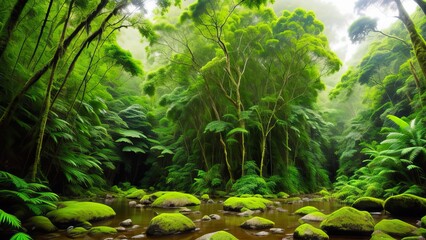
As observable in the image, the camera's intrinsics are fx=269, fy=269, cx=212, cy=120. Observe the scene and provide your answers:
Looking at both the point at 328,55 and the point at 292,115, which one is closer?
the point at 328,55

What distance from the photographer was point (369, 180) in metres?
10.1

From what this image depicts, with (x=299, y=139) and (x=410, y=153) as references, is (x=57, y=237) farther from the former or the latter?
(x=299, y=139)

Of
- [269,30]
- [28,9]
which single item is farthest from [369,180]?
[28,9]

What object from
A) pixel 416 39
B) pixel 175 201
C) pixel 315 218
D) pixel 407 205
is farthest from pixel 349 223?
pixel 175 201

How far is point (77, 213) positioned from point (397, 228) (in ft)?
22.5

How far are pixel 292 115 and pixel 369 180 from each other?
5559 mm

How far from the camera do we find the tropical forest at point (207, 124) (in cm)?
593

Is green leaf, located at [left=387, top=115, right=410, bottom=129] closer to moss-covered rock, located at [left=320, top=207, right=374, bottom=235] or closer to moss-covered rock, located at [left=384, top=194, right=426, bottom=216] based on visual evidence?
moss-covered rock, located at [left=384, top=194, right=426, bottom=216]

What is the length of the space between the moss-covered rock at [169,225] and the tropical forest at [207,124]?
3 cm

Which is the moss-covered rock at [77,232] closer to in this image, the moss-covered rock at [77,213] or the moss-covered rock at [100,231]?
the moss-covered rock at [100,231]

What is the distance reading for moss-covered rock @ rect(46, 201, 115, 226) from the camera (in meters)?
6.06

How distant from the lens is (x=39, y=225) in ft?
18.0

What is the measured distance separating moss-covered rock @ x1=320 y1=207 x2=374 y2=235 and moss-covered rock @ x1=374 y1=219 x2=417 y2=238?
0.21 meters

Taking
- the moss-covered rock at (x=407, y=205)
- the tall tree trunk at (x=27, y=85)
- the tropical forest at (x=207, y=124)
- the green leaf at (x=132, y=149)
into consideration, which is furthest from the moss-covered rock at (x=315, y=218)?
the green leaf at (x=132, y=149)
